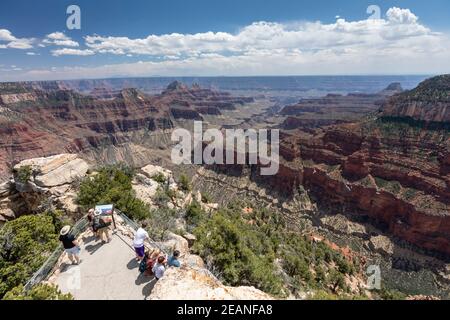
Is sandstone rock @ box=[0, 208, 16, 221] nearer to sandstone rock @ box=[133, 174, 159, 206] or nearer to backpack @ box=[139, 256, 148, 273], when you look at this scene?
sandstone rock @ box=[133, 174, 159, 206]

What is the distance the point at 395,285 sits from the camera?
47.7 meters

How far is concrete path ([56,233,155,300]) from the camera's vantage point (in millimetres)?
11531

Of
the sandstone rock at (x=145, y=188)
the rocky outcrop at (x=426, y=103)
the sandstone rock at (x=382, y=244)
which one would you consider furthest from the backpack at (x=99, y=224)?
the rocky outcrop at (x=426, y=103)

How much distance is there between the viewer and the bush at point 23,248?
1455cm

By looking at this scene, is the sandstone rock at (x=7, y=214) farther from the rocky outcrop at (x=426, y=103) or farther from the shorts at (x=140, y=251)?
the rocky outcrop at (x=426, y=103)

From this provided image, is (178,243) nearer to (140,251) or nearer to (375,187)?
(140,251)

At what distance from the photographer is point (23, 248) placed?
16984 mm

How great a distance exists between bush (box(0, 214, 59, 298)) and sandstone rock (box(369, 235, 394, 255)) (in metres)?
63.1

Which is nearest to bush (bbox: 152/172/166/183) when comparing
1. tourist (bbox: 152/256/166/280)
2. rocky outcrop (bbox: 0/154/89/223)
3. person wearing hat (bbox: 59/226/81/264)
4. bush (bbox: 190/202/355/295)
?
bush (bbox: 190/202/355/295)

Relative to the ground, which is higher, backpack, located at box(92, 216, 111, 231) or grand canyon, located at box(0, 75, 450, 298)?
backpack, located at box(92, 216, 111, 231)

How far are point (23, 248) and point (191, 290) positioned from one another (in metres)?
13.6

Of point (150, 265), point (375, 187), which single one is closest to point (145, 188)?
point (150, 265)
